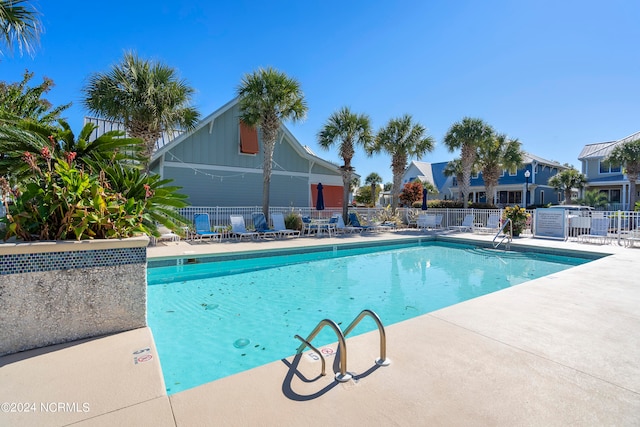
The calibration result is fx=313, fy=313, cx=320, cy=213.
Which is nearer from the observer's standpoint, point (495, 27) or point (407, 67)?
point (495, 27)

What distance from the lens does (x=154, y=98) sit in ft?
36.7

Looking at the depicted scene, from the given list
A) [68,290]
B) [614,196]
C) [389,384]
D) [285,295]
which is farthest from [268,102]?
[614,196]

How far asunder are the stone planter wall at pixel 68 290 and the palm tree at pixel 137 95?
336 inches

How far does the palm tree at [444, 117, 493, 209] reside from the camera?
2030 centimetres

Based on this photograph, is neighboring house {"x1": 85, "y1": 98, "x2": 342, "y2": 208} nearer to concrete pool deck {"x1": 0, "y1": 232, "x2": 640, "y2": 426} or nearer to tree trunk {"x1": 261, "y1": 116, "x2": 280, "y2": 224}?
tree trunk {"x1": 261, "y1": 116, "x2": 280, "y2": 224}

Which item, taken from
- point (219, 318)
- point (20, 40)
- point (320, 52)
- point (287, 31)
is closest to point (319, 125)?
point (320, 52)

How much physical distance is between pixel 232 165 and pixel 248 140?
5.53 ft

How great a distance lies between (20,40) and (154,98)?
15.0ft

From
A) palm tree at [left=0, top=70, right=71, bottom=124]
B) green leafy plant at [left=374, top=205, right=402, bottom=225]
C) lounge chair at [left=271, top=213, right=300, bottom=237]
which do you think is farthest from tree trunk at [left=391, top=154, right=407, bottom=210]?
palm tree at [left=0, top=70, right=71, bottom=124]

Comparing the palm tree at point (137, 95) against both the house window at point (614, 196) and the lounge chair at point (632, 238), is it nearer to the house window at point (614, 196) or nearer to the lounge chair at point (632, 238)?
the lounge chair at point (632, 238)

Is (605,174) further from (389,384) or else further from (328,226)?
(389,384)

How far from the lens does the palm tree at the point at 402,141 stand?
18.8 m

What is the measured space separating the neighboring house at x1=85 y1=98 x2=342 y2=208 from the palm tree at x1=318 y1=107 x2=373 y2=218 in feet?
7.34

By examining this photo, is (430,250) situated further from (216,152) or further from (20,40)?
(20,40)
